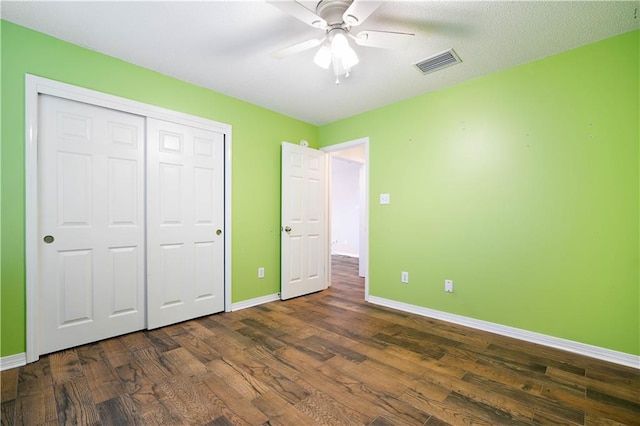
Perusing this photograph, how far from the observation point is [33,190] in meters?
2.06

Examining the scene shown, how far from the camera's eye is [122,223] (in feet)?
8.23

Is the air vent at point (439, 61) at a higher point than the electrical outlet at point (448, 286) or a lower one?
higher

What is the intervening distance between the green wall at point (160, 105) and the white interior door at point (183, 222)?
0.21 metres

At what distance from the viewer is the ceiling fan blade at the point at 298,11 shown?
142 cm

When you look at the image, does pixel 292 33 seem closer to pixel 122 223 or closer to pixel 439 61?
pixel 439 61

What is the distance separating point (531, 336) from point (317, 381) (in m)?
1.94

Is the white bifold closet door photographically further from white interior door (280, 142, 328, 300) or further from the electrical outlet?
the electrical outlet

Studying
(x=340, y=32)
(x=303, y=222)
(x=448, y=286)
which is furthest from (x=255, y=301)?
(x=340, y=32)

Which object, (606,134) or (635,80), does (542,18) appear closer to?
(635,80)

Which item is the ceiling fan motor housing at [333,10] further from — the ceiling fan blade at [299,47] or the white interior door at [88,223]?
the white interior door at [88,223]

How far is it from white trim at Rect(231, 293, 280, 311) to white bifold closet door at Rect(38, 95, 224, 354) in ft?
0.74

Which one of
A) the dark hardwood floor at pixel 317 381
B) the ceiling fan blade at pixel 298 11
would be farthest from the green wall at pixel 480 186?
the ceiling fan blade at pixel 298 11

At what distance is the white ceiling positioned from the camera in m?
1.84

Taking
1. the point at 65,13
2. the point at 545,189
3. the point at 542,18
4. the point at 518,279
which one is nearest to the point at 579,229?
the point at 545,189
